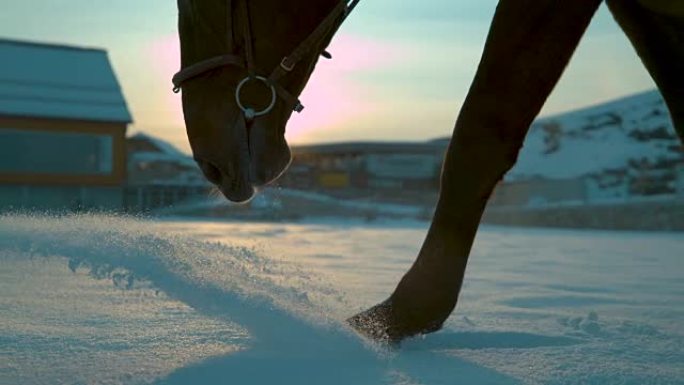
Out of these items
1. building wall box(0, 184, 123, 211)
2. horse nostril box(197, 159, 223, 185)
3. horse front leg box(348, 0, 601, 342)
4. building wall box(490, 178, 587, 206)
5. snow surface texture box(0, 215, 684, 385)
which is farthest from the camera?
building wall box(490, 178, 587, 206)

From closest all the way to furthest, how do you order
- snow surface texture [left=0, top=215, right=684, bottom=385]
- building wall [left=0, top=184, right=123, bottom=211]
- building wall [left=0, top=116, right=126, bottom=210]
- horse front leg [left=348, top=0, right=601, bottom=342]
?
snow surface texture [left=0, top=215, right=684, bottom=385], horse front leg [left=348, top=0, right=601, bottom=342], building wall [left=0, top=184, right=123, bottom=211], building wall [left=0, top=116, right=126, bottom=210]

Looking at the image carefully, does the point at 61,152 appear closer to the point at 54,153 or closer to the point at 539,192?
the point at 54,153

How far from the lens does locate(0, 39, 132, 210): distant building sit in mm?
19031

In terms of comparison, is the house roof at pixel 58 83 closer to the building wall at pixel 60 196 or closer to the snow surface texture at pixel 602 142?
the building wall at pixel 60 196

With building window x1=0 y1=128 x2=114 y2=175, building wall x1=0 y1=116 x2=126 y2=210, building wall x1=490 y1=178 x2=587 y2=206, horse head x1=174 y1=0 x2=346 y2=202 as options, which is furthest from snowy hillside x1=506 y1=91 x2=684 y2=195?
horse head x1=174 y1=0 x2=346 y2=202

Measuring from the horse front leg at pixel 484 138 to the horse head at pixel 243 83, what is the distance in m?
0.40

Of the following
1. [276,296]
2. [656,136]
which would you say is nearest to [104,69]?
[276,296]

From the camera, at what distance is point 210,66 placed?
174 cm

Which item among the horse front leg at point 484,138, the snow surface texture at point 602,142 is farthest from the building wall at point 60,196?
the snow surface texture at point 602,142

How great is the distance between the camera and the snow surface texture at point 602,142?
40.5 metres

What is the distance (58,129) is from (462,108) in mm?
19209

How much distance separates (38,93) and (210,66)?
1993cm

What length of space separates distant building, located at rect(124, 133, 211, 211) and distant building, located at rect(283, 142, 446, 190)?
187 inches

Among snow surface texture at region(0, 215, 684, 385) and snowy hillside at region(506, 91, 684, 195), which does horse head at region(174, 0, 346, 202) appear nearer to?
snow surface texture at region(0, 215, 684, 385)
